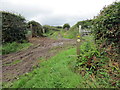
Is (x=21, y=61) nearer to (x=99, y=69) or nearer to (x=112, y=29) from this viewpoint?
(x=99, y=69)

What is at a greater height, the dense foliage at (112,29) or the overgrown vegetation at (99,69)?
the dense foliage at (112,29)

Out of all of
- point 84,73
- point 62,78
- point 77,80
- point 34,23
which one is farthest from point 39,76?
point 34,23

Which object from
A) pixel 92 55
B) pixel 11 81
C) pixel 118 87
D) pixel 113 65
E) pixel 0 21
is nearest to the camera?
pixel 118 87

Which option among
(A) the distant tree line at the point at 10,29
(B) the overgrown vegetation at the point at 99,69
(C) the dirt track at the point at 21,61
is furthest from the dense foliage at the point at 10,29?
(B) the overgrown vegetation at the point at 99,69

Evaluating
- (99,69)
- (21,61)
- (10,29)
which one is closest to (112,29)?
(99,69)

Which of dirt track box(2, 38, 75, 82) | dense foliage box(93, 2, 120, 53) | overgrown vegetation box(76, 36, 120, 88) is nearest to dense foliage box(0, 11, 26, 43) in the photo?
dirt track box(2, 38, 75, 82)

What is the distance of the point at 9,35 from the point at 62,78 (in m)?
7.01

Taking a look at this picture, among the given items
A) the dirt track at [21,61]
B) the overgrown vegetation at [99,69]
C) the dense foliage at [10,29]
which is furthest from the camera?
the dense foliage at [10,29]

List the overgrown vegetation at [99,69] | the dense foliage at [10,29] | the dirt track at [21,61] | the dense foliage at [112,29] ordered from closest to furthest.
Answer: the overgrown vegetation at [99,69] < the dense foliage at [112,29] < the dirt track at [21,61] < the dense foliage at [10,29]

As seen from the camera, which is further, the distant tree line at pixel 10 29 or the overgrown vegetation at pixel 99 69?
the distant tree line at pixel 10 29

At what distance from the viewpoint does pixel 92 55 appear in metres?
2.89

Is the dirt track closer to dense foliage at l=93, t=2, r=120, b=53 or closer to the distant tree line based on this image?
the distant tree line

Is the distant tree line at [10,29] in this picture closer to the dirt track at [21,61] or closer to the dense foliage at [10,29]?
the dense foliage at [10,29]

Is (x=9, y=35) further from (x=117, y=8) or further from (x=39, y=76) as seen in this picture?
(x=117, y=8)
